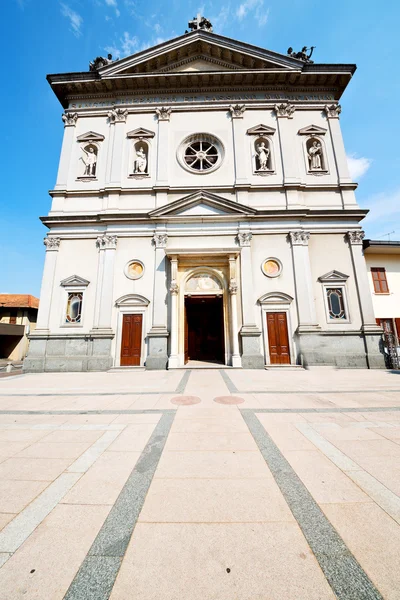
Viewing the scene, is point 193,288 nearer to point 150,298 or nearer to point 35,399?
point 150,298

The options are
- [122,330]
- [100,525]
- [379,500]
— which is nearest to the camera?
[100,525]

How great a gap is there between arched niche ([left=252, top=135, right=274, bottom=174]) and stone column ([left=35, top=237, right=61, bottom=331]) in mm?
13547

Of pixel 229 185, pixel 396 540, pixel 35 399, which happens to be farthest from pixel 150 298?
pixel 396 540

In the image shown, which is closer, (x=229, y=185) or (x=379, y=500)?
(x=379, y=500)

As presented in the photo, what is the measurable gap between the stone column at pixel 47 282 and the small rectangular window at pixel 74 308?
107cm

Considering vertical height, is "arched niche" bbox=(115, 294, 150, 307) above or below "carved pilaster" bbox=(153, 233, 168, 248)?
below

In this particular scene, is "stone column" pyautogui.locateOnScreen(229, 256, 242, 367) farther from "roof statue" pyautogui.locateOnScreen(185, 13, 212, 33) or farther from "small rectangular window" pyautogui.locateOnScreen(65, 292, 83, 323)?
"roof statue" pyautogui.locateOnScreen(185, 13, 212, 33)

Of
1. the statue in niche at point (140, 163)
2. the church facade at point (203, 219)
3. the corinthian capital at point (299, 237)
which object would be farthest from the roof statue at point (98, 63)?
the corinthian capital at point (299, 237)

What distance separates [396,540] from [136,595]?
207 cm

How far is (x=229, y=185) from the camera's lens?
591 inches

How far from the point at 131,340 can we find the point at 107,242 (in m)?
6.04

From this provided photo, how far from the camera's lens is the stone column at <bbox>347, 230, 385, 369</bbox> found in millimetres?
12648

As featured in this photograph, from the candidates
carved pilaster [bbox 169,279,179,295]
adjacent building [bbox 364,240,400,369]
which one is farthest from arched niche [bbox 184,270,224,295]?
adjacent building [bbox 364,240,400,369]

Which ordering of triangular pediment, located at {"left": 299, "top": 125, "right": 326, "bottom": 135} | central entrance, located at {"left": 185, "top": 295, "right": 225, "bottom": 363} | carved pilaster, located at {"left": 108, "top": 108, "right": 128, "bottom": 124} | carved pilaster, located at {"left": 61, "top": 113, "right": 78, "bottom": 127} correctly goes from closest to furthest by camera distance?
triangular pediment, located at {"left": 299, "top": 125, "right": 326, "bottom": 135}, carved pilaster, located at {"left": 108, "top": 108, "right": 128, "bottom": 124}, carved pilaster, located at {"left": 61, "top": 113, "right": 78, "bottom": 127}, central entrance, located at {"left": 185, "top": 295, "right": 225, "bottom": 363}
